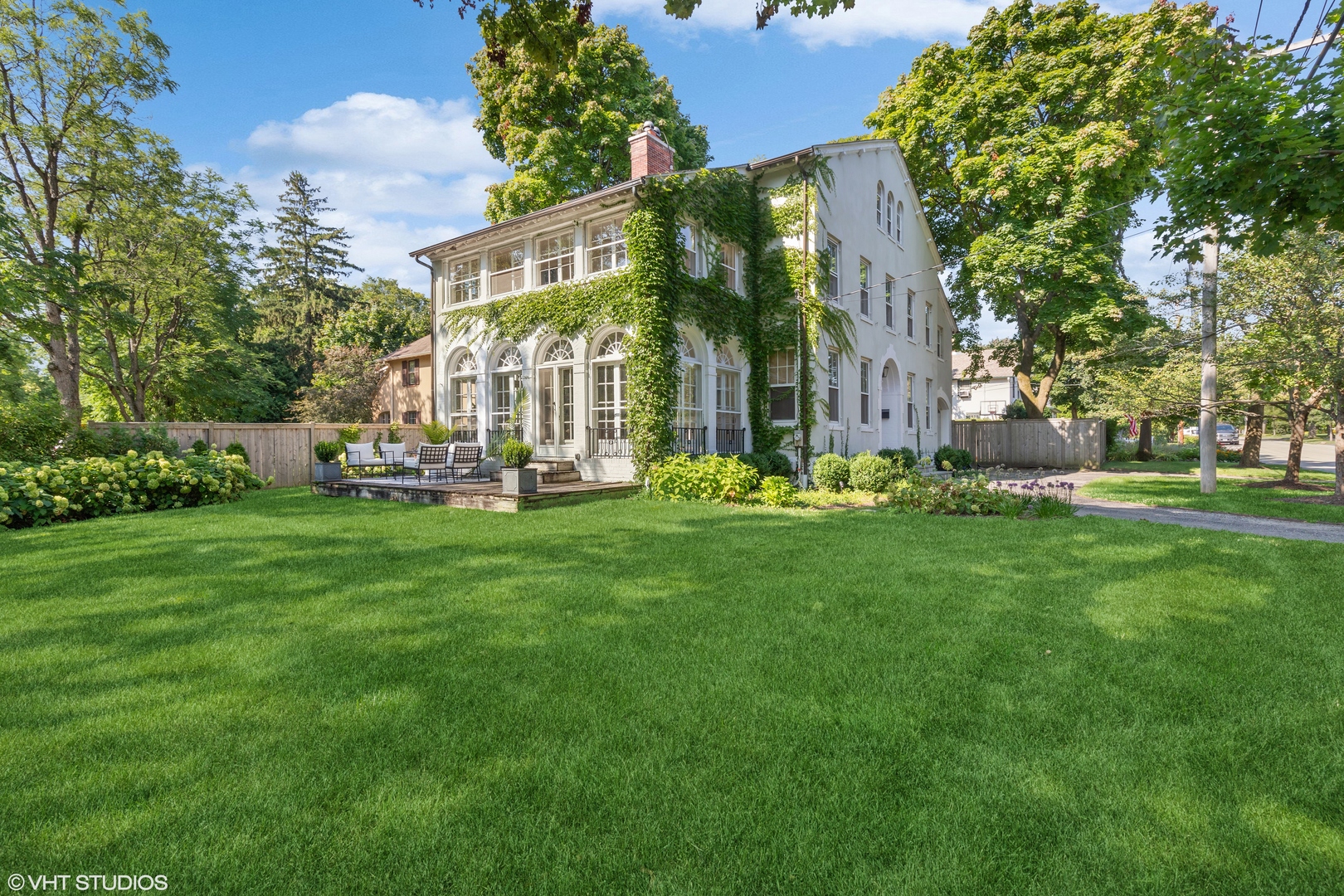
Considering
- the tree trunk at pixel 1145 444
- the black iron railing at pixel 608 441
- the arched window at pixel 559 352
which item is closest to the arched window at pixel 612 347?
the arched window at pixel 559 352

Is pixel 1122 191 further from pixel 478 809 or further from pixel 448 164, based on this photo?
pixel 478 809

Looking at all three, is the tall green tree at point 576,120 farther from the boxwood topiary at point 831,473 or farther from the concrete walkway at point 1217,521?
the concrete walkway at point 1217,521

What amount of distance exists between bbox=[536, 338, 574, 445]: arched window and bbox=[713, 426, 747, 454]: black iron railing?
3.56 meters

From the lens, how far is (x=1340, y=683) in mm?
3230

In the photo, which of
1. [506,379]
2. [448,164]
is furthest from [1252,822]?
[506,379]

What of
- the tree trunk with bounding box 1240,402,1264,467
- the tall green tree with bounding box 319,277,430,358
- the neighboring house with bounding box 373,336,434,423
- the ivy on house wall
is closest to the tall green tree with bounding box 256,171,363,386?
the tall green tree with bounding box 319,277,430,358

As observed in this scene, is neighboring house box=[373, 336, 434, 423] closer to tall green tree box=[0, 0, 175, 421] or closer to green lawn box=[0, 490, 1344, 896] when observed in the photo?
tall green tree box=[0, 0, 175, 421]

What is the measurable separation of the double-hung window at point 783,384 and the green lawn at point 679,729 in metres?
9.08

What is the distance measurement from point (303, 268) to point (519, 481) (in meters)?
34.6

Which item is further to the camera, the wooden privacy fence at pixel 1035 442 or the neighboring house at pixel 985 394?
the neighboring house at pixel 985 394

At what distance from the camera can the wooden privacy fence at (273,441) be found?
1474 cm

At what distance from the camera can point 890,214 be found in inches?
747

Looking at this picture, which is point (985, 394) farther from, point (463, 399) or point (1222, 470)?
point (463, 399)

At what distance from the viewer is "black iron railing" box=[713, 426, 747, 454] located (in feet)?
45.8
